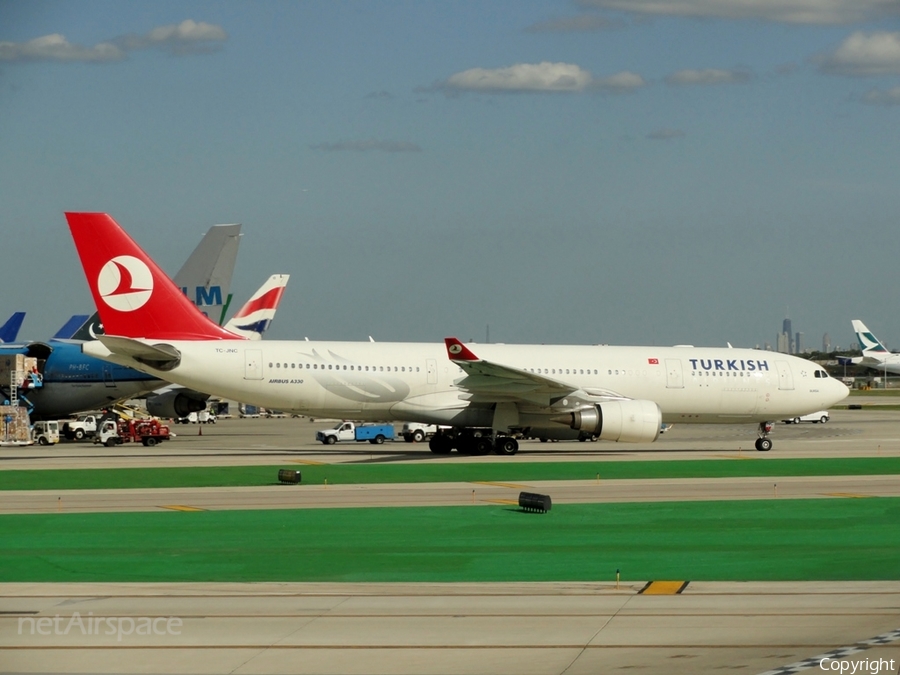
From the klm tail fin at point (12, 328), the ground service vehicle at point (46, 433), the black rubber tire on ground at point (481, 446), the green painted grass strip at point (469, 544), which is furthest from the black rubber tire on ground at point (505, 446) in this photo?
the klm tail fin at point (12, 328)

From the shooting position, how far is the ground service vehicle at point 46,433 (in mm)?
49844

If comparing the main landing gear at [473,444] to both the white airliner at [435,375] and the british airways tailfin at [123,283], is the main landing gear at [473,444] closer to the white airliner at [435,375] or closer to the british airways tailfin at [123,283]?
the white airliner at [435,375]

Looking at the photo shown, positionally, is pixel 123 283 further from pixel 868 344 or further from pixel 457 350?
pixel 868 344

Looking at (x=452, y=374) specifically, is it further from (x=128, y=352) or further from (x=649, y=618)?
(x=649, y=618)

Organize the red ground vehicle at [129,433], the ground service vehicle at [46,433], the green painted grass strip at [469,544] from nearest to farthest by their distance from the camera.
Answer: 1. the green painted grass strip at [469,544]
2. the red ground vehicle at [129,433]
3. the ground service vehicle at [46,433]

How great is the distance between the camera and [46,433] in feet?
164

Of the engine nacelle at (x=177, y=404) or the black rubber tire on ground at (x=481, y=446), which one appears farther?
the engine nacelle at (x=177, y=404)

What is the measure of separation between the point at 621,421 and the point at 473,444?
5.37m

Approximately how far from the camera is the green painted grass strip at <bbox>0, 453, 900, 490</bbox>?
28.4 m

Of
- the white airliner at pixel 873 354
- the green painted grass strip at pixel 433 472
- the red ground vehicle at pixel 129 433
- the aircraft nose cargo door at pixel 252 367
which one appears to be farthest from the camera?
the white airliner at pixel 873 354

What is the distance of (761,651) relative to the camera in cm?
1051

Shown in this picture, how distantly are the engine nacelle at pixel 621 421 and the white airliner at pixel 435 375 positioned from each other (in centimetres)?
3

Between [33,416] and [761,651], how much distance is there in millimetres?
48713

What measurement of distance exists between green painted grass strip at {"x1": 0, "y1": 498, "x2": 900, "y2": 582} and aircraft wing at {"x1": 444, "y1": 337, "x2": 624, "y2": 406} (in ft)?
40.1
